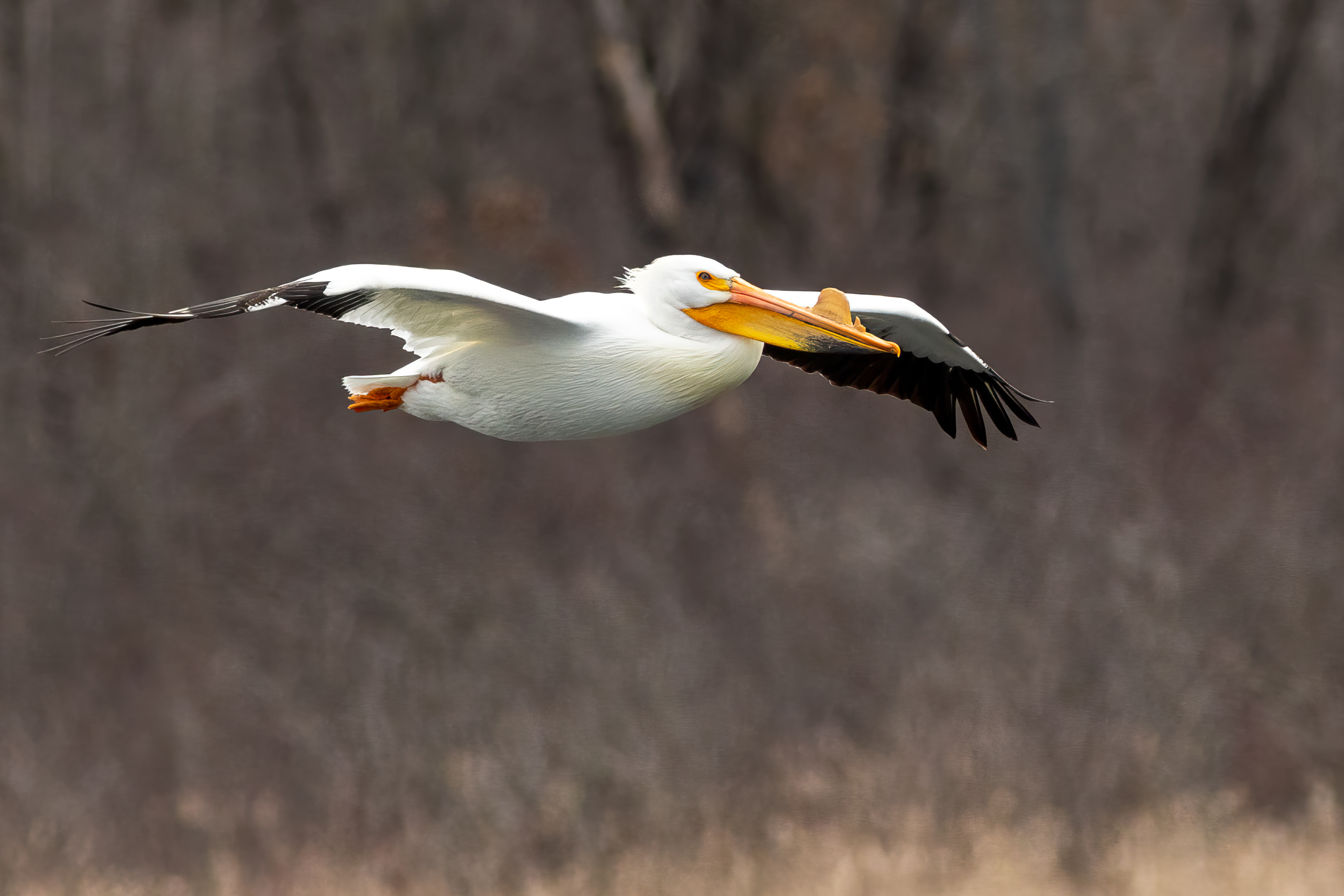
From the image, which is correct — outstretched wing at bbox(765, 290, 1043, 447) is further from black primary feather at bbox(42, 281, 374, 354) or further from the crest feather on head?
black primary feather at bbox(42, 281, 374, 354)

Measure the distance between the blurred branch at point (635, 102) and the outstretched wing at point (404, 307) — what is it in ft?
33.4

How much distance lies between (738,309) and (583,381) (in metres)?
0.57

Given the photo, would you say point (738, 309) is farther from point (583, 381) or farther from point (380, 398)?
point (380, 398)

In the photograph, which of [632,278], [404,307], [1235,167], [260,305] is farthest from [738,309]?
[1235,167]

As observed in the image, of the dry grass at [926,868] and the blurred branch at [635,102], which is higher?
the blurred branch at [635,102]

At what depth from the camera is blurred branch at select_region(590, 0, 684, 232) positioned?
54.1ft

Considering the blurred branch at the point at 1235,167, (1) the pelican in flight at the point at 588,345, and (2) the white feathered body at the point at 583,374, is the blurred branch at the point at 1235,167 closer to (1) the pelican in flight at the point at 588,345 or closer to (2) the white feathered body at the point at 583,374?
(1) the pelican in flight at the point at 588,345

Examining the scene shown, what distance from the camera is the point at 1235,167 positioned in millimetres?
17125

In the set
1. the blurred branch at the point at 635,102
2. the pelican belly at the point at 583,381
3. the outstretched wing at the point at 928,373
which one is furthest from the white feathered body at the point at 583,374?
the blurred branch at the point at 635,102

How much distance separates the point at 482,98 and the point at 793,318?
11.7 meters

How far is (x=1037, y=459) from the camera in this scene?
49.0 feet

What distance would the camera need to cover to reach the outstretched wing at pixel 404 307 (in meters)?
5.82

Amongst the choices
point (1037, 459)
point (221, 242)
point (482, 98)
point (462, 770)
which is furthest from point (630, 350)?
point (482, 98)

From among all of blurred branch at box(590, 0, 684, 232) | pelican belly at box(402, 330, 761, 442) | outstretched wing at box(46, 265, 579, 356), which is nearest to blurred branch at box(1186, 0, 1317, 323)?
blurred branch at box(590, 0, 684, 232)
